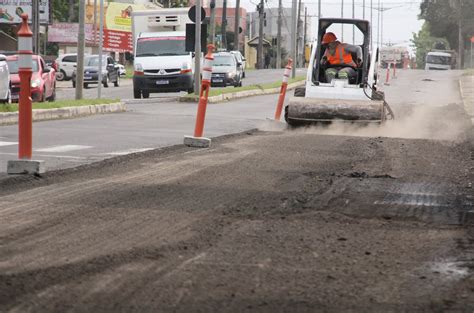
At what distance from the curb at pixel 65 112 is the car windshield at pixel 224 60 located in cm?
2638

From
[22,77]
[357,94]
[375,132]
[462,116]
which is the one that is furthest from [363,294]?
[462,116]

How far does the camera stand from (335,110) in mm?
18172

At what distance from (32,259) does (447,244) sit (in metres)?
2.25

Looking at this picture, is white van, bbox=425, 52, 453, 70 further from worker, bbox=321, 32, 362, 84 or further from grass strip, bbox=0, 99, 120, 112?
worker, bbox=321, 32, 362, 84

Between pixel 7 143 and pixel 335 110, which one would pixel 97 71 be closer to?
pixel 335 110

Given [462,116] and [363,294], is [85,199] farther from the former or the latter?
[462,116]

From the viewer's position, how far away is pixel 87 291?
167 inches

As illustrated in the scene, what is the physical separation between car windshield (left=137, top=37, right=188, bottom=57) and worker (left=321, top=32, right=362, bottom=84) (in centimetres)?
1728

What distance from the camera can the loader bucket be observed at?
713 inches

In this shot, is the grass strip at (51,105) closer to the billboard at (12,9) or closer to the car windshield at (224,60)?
the car windshield at (224,60)

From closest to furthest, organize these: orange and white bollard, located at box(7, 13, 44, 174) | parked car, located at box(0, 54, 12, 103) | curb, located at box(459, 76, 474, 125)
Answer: orange and white bollard, located at box(7, 13, 44, 174), parked car, located at box(0, 54, 12, 103), curb, located at box(459, 76, 474, 125)

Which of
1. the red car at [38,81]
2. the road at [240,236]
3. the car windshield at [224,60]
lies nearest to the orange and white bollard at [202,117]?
the road at [240,236]

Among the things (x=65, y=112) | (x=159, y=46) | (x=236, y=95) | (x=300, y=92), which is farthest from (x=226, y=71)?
(x=300, y=92)

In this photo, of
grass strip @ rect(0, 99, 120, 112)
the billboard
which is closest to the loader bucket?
grass strip @ rect(0, 99, 120, 112)
